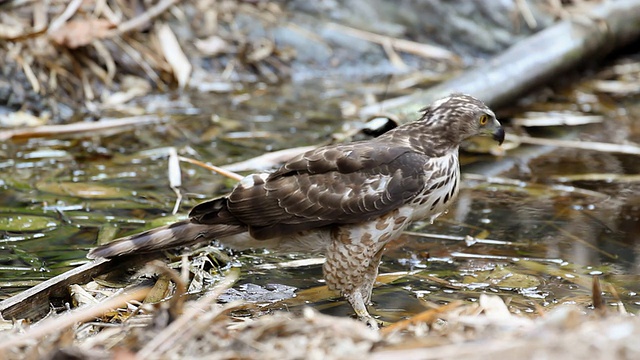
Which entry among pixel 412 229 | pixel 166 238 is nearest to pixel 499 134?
pixel 412 229

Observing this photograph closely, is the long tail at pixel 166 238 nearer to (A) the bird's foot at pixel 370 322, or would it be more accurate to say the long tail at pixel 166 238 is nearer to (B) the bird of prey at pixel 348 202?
(B) the bird of prey at pixel 348 202

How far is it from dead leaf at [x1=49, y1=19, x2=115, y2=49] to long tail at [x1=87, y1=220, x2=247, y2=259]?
3832mm

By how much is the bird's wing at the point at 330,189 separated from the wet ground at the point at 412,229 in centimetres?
36

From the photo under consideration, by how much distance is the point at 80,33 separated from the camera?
25.7 ft

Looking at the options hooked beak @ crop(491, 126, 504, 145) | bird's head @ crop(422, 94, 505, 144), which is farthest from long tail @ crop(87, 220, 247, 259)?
hooked beak @ crop(491, 126, 504, 145)

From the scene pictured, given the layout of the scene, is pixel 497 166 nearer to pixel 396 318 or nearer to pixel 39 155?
pixel 396 318

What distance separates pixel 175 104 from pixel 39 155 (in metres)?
1.84

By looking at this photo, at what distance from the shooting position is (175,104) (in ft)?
26.4

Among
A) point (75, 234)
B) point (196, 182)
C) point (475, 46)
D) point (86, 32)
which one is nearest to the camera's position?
point (75, 234)

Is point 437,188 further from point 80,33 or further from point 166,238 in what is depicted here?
point 80,33

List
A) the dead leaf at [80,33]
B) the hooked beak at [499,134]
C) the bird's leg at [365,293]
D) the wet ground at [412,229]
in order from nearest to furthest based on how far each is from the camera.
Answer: the bird's leg at [365,293]
the wet ground at [412,229]
the hooked beak at [499,134]
the dead leaf at [80,33]

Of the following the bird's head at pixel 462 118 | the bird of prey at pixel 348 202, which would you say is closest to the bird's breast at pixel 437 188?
the bird of prey at pixel 348 202

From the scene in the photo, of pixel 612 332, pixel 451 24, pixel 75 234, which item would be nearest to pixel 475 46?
pixel 451 24

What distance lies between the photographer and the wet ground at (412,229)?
4496 mm
